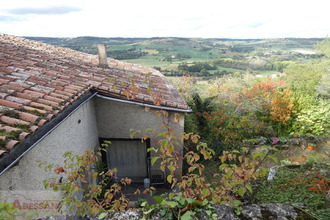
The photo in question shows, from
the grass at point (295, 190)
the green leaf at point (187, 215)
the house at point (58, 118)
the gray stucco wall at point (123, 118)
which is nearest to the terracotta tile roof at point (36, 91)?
the house at point (58, 118)

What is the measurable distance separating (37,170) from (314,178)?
7.80 metres

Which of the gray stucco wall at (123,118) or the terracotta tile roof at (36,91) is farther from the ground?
the terracotta tile roof at (36,91)

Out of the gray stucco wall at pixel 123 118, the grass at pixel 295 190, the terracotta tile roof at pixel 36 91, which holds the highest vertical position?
the terracotta tile roof at pixel 36 91

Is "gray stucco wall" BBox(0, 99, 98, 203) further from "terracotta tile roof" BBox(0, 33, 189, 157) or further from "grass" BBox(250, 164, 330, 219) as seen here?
"grass" BBox(250, 164, 330, 219)

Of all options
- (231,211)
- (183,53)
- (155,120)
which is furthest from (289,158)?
(183,53)

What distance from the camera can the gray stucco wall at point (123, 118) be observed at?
21.2 feet

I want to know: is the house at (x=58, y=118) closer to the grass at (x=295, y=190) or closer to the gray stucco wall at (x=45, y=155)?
the gray stucco wall at (x=45, y=155)

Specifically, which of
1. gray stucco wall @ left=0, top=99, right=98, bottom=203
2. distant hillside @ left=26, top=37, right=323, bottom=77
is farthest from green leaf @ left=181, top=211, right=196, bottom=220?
distant hillside @ left=26, top=37, right=323, bottom=77

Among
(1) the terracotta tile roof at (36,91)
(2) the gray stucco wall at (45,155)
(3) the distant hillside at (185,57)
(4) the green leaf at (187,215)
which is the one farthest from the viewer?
(3) the distant hillside at (185,57)

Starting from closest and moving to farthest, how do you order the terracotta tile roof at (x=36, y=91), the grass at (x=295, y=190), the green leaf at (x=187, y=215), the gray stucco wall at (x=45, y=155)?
the green leaf at (x=187, y=215) < the terracotta tile roof at (x=36, y=91) < the gray stucco wall at (x=45, y=155) < the grass at (x=295, y=190)

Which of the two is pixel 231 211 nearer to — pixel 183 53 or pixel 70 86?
pixel 70 86

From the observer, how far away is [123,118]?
6.58 m

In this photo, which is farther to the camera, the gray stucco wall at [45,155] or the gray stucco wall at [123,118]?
the gray stucco wall at [123,118]

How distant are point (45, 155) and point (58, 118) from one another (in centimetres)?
75
